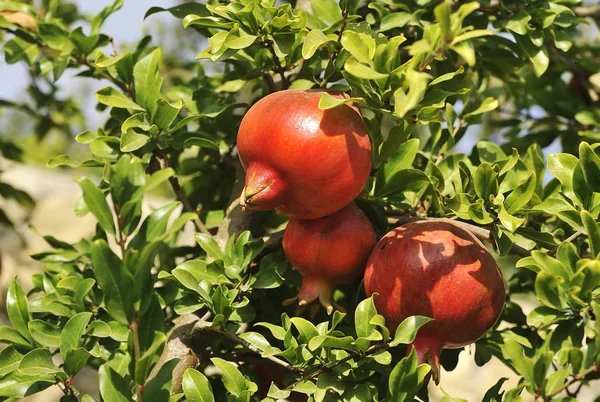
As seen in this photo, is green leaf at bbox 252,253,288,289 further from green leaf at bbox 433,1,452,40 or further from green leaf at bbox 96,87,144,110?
green leaf at bbox 433,1,452,40

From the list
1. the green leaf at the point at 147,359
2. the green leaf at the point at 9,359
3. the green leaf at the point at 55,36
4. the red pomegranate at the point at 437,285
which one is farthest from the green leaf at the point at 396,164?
the green leaf at the point at 55,36

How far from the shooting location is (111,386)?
28.6 inches

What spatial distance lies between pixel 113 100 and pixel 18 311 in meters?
0.34

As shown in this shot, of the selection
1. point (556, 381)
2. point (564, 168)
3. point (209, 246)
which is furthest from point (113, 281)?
point (564, 168)

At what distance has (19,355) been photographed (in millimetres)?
924

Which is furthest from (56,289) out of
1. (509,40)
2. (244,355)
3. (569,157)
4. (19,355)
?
(509,40)

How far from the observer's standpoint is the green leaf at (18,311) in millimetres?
936

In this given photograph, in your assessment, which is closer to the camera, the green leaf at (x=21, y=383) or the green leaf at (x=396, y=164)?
the green leaf at (x=21, y=383)

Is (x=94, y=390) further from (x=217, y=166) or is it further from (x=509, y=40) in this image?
(x=509, y=40)

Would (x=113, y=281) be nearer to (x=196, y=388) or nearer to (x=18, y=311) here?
(x=196, y=388)

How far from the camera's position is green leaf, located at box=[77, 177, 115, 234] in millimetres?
694

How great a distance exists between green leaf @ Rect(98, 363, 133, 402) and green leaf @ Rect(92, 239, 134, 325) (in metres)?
0.07

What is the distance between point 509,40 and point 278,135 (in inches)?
24.9

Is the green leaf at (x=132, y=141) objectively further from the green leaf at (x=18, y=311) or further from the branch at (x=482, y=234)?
the branch at (x=482, y=234)
